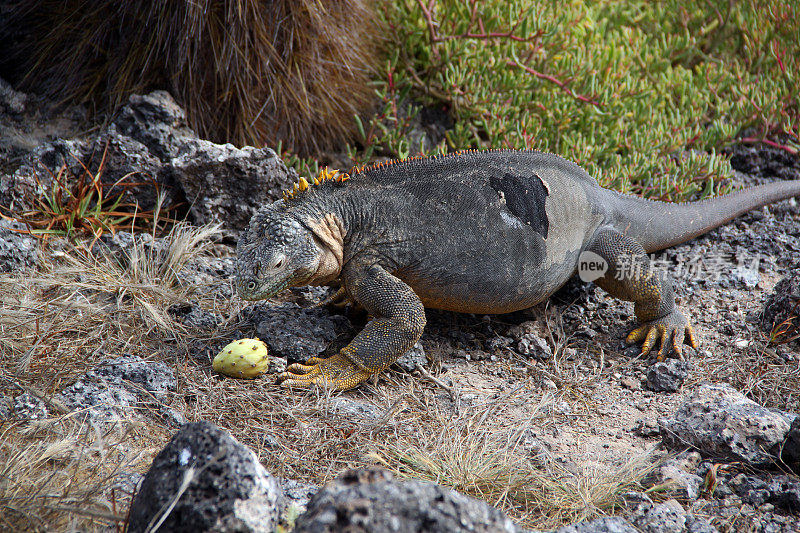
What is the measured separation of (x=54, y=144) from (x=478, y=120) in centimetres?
327

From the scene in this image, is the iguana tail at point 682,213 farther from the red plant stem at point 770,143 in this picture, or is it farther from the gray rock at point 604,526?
the gray rock at point 604,526

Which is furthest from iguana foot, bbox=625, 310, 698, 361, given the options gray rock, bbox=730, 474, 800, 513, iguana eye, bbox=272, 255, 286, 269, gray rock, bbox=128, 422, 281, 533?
gray rock, bbox=128, 422, 281, 533

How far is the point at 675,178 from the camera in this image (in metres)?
4.89

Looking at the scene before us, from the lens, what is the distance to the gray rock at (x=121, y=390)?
2762mm

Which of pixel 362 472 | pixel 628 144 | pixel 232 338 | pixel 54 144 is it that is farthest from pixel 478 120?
pixel 362 472

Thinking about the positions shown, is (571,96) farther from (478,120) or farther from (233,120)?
(233,120)

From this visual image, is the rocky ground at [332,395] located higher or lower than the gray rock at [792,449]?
lower

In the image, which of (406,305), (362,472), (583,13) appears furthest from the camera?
(583,13)

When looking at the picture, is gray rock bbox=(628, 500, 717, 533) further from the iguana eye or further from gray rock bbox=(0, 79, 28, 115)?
gray rock bbox=(0, 79, 28, 115)

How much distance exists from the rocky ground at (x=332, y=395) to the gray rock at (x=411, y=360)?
13 millimetres

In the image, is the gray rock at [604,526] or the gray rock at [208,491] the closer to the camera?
the gray rock at [208,491]

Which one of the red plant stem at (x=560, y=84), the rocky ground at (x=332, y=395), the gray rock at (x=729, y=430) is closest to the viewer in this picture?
the rocky ground at (x=332, y=395)

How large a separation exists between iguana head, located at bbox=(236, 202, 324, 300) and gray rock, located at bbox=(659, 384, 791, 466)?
203 centimetres


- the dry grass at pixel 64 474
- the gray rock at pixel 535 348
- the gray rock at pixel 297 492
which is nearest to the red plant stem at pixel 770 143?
the gray rock at pixel 535 348
